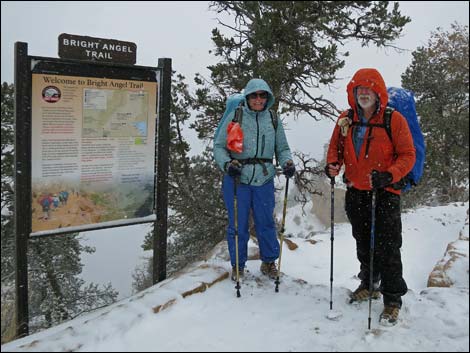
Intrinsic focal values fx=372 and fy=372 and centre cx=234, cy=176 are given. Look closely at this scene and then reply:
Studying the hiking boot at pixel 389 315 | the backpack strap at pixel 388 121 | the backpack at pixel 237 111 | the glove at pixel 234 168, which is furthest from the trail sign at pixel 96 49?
the hiking boot at pixel 389 315

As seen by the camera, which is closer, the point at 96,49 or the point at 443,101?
the point at 96,49

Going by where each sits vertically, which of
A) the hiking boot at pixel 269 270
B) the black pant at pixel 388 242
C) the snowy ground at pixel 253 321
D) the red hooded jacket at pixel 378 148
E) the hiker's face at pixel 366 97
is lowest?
the snowy ground at pixel 253 321

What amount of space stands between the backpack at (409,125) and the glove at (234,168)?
1.23m

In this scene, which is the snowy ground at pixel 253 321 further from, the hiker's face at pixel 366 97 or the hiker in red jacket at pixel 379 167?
the hiker's face at pixel 366 97

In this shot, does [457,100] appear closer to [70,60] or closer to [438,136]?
[438,136]

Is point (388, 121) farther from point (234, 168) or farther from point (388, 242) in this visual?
point (234, 168)

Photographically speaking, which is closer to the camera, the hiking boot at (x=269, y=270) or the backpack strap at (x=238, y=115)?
the backpack strap at (x=238, y=115)

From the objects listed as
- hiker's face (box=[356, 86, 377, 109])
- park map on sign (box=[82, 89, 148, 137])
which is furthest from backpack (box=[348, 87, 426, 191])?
park map on sign (box=[82, 89, 148, 137])

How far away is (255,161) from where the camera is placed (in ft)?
13.6

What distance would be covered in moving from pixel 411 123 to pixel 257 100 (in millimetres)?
1585

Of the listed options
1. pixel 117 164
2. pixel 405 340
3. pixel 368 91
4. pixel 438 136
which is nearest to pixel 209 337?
pixel 405 340

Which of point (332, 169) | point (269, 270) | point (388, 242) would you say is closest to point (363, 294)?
point (388, 242)

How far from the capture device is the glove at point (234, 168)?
3916 mm

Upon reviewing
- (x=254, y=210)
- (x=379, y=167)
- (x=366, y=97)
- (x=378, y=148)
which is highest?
(x=366, y=97)
